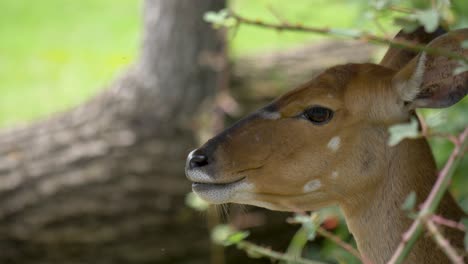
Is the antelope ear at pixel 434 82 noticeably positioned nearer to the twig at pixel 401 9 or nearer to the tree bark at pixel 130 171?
the twig at pixel 401 9

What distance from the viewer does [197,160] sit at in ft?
9.15

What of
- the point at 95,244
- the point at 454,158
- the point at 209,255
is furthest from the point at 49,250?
the point at 454,158

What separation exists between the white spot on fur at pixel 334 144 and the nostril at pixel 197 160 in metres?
0.38

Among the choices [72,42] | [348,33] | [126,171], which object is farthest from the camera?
[72,42]

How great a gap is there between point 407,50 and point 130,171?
3.08 meters

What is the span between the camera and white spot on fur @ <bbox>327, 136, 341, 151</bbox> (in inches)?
113

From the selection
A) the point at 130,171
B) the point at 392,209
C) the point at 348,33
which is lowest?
the point at 130,171

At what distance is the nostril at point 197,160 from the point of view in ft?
9.14

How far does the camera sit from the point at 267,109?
9.71ft

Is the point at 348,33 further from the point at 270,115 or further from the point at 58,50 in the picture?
the point at 58,50

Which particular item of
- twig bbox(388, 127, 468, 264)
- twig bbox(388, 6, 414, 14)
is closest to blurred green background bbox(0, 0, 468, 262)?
twig bbox(388, 6, 414, 14)

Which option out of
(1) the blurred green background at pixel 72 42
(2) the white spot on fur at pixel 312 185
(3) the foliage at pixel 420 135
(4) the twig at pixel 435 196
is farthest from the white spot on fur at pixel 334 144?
(1) the blurred green background at pixel 72 42

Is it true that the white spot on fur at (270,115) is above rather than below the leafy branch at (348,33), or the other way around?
below

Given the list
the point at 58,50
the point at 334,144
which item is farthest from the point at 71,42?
the point at 334,144
